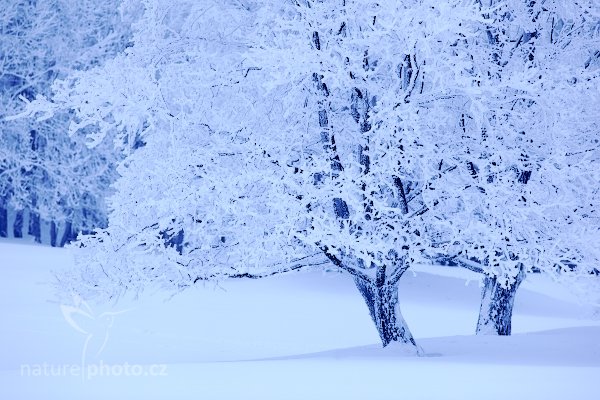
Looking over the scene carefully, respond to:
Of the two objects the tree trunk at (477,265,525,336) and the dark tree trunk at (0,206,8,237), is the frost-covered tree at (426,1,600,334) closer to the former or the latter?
the tree trunk at (477,265,525,336)

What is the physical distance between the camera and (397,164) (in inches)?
320

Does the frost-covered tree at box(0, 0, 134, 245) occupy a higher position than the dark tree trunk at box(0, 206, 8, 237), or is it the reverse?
the frost-covered tree at box(0, 0, 134, 245)

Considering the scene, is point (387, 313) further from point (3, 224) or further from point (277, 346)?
point (3, 224)

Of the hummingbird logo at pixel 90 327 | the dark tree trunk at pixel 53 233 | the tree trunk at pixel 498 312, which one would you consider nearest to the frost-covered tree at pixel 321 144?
the hummingbird logo at pixel 90 327

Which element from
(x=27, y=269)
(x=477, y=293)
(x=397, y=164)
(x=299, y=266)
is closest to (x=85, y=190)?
(x=27, y=269)

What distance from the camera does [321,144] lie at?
30.7 feet

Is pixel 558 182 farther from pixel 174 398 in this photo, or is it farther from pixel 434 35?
pixel 174 398

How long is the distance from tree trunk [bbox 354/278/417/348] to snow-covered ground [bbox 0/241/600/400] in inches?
11.4

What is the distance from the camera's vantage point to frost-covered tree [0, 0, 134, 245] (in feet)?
79.8

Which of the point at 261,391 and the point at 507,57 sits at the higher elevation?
the point at 507,57

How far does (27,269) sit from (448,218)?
12985 mm

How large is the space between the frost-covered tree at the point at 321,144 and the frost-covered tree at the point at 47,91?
50.8ft

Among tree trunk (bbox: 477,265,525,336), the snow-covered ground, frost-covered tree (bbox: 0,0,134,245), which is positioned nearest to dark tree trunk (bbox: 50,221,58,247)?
frost-covered tree (bbox: 0,0,134,245)

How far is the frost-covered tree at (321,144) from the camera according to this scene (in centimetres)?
811
